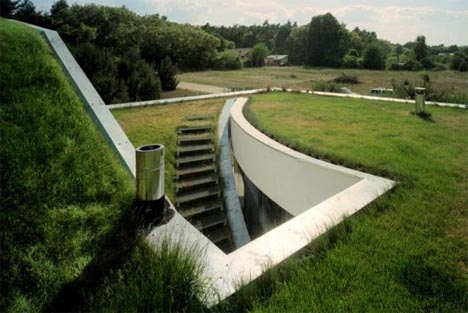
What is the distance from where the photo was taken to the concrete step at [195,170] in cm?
626

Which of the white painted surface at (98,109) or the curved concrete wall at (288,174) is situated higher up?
the white painted surface at (98,109)

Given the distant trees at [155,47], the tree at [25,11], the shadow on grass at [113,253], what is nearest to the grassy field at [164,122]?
the shadow on grass at [113,253]

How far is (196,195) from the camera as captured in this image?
588 cm

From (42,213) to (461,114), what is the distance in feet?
28.7

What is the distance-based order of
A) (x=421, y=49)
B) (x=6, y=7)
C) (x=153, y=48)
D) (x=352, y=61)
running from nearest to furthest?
(x=6, y=7) < (x=153, y=48) < (x=421, y=49) < (x=352, y=61)

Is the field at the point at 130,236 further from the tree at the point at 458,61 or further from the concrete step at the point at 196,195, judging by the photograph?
the tree at the point at 458,61

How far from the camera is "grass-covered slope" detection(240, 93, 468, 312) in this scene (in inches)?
78.7

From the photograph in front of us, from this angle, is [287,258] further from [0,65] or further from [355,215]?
[0,65]

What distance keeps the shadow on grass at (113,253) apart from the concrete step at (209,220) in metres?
2.27

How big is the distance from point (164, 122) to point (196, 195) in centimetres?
305

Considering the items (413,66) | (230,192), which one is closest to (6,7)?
(230,192)

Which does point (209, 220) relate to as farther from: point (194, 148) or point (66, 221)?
point (66, 221)

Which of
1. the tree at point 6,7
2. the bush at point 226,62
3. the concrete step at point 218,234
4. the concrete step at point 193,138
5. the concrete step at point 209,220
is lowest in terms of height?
the concrete step at point 218,234

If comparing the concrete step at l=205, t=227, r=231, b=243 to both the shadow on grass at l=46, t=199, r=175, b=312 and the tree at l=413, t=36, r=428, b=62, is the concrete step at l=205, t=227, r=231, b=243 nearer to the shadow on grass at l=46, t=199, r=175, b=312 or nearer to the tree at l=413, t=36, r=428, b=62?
the shadow on grass at l=46, t=199, r=175, b=312
